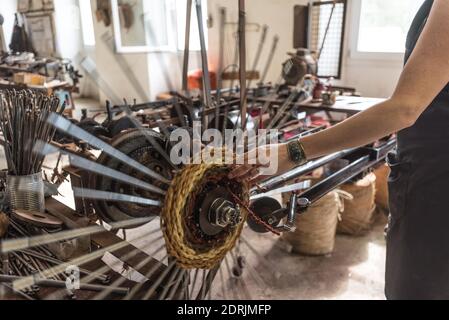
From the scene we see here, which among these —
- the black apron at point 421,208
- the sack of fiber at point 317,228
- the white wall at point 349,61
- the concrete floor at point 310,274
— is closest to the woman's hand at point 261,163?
the black apron at point 421,208

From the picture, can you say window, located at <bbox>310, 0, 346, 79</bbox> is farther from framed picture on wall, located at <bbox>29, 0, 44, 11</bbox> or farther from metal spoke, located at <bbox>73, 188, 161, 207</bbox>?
metal spoke, located at <bbox>73, 188, 161, 207</bbox>

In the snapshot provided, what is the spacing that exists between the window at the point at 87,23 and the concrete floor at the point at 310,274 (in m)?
0.94

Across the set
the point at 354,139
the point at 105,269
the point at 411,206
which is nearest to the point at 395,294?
the point at 411,206

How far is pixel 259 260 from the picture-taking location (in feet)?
6.70

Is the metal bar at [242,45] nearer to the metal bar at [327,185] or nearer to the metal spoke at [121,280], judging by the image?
the metal bar at [327,185]

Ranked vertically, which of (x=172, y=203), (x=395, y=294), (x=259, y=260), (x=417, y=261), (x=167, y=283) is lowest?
(x=259, y=260)

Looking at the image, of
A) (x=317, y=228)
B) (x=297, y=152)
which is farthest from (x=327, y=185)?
(x=317, y=228)

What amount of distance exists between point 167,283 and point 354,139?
46 centimetres

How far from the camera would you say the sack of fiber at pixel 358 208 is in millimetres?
2178

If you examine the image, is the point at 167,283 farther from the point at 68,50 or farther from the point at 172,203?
the point at 68,50

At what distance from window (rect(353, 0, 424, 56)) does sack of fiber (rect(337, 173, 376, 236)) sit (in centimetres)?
121

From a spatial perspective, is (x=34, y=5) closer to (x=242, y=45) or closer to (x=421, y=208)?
(x=242, y=45)

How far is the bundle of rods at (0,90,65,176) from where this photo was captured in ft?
2.55
